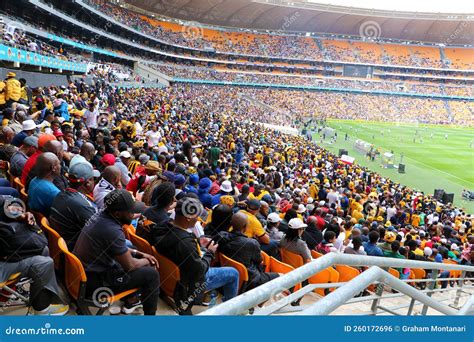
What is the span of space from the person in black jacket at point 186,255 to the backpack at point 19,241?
40.0 inches

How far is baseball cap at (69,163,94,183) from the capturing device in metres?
4.04

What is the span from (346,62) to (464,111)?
2034 centimetres

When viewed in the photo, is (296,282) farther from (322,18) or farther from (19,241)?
(322,18)

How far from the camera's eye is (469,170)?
3300cm

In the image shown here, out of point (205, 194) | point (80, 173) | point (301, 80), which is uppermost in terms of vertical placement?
point (301, 80)

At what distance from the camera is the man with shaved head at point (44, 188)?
4.21 m

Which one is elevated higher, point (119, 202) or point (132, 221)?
point (119, 202)

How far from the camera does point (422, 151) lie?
127 ft

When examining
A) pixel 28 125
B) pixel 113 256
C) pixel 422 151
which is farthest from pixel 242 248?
pixel 422 151

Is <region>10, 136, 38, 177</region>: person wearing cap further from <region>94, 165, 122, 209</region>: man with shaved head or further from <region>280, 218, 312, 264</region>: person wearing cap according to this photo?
<region>280, 218, 312, 264</region>: person wearing cap

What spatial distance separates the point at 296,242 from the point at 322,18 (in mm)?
73544

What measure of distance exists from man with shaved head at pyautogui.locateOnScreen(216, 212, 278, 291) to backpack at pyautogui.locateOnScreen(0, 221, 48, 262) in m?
1.77

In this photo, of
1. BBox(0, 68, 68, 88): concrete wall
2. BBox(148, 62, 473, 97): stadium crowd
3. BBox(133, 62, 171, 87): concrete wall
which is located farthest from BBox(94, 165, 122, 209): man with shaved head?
BBox(148, 62, 473, 97): stadium crowd

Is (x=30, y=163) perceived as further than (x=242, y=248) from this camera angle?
Yes
